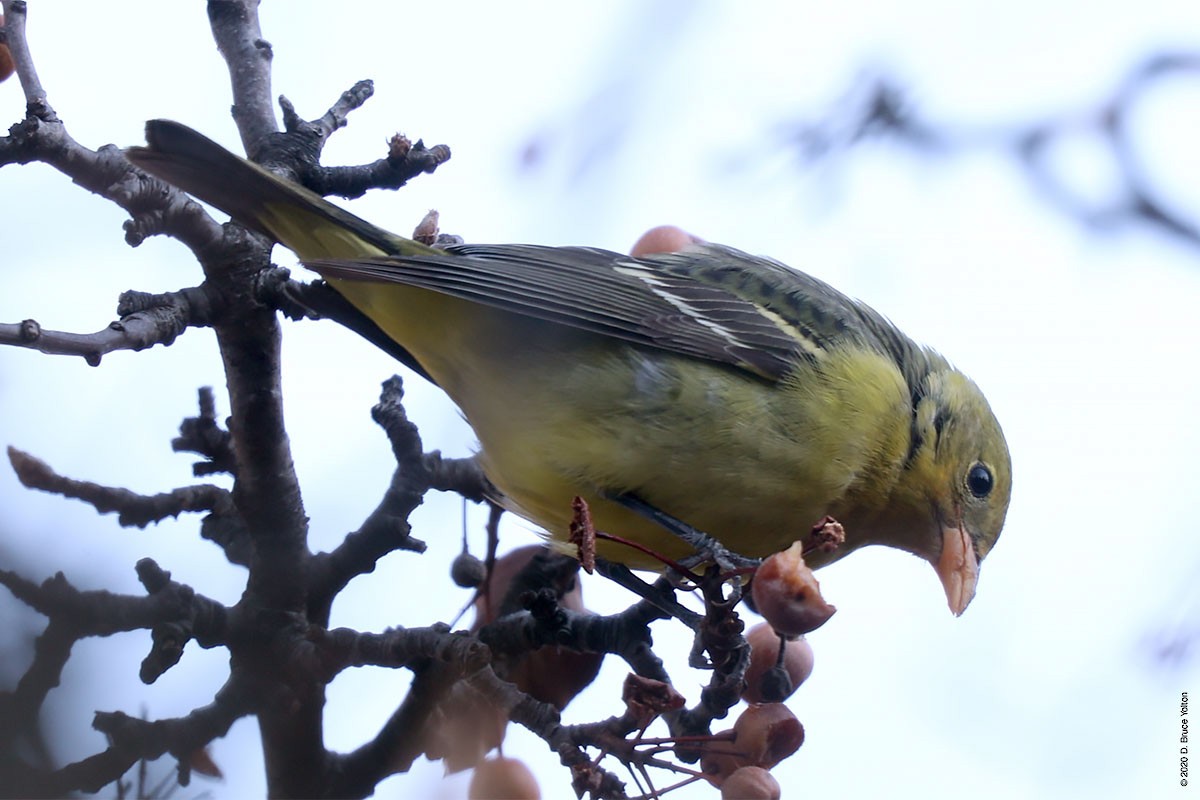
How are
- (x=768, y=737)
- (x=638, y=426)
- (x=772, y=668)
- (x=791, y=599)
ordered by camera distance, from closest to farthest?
(x=791, y=599) → (x=768, y=737) → (x=772, y=668) → (x=638, y=426)

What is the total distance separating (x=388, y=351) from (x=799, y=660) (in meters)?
1.42

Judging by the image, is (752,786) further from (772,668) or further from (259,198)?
(259,198)

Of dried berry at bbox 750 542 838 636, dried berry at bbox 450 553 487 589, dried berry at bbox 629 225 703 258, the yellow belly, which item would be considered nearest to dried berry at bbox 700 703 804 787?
dried berry at bbox 750 542 838 636

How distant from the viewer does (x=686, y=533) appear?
2.80 metres

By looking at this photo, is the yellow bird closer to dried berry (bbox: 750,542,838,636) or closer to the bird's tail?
the bird's tail

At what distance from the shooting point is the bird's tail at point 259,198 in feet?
9.19

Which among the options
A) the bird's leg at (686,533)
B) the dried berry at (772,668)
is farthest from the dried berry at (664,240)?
the dried berry at (772,668)

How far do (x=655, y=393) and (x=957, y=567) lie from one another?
95cm

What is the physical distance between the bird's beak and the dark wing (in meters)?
0.60

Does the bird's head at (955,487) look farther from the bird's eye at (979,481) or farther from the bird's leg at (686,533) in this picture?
the bird's leg at (686,533)

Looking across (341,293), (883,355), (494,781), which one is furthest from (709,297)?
(494,781)

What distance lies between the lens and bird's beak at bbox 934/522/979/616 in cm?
317

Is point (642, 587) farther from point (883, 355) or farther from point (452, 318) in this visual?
point (883, 355)

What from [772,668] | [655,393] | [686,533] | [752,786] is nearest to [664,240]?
[655,393]
